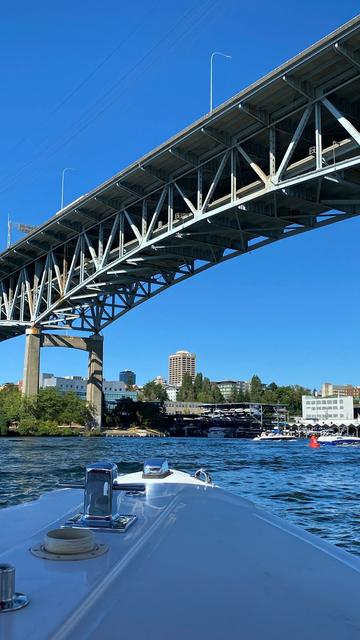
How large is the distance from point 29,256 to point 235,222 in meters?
24.3

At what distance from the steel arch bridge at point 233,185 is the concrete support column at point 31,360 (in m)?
2.20

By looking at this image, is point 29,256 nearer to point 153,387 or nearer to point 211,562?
point 211,562

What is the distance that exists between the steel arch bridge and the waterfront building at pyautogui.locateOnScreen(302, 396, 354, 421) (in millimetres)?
83064

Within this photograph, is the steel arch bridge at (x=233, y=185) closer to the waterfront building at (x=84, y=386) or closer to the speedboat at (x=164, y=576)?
the speedboat at (x=164, y=576)

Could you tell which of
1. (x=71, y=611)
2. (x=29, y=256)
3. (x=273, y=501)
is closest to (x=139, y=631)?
(x=71, y=611)

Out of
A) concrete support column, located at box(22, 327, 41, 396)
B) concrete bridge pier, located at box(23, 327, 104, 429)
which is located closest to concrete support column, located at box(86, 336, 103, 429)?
concrete bridge pier, located at box(23, 327, 104, 429)

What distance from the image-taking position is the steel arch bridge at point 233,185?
923 inches

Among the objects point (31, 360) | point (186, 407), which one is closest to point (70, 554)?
point (31, 360)

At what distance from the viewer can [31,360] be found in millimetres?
51500

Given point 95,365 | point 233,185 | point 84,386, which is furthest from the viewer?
point 84,386

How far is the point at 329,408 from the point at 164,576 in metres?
126

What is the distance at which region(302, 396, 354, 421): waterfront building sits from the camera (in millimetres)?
119875

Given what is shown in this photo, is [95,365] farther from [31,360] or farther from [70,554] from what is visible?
[70,554]

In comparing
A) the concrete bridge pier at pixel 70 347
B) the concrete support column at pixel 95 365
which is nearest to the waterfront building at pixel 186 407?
the concrete bridge pier at pixel 70 347
